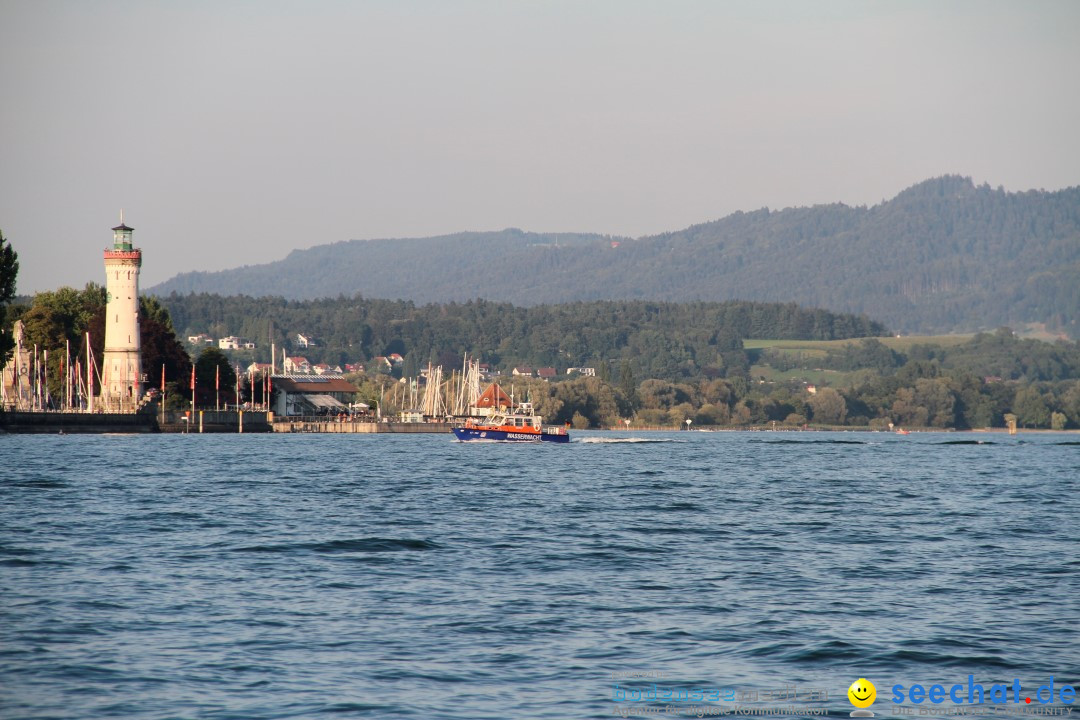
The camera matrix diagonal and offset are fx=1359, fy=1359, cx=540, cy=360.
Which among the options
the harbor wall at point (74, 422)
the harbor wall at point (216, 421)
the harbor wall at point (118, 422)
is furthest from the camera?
the harbor wall at point (216, 421)

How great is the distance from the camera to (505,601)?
27.6 metres

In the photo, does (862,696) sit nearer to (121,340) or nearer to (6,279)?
(6,279)

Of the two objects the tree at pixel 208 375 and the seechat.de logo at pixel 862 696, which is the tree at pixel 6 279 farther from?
the seechat.de logo at pixel 862 696

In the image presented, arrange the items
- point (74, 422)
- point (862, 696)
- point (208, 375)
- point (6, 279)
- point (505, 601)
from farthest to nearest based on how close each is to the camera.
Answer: point (208, 375)
point (74, 422)
point (6, 279)
point (505, 601)
point (862, 696)

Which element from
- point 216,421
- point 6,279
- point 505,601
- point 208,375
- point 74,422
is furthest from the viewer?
point 208,375

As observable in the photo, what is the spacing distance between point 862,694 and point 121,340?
130m

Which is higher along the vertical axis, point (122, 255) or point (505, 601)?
point (122, 255)

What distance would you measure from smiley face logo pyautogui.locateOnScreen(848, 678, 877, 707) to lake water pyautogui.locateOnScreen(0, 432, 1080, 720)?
0.21 metres

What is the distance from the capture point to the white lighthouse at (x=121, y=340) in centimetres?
14050

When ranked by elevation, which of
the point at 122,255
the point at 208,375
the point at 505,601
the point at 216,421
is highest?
the point at 122,255

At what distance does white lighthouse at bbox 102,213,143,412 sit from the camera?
140 metres

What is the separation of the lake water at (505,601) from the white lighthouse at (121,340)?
3328 inches

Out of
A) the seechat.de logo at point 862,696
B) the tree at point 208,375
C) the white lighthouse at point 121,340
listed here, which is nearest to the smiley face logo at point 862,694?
the seechat.de logo at point 862,696

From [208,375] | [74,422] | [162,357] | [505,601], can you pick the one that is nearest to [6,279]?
[74,422]
